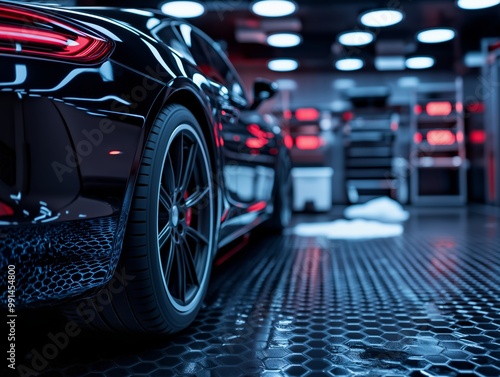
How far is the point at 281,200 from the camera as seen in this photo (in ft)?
13.4

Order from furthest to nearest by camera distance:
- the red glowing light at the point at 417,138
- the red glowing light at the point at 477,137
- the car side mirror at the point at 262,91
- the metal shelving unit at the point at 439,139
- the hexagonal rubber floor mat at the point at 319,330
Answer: the red glowing light at the point at 417,138
the metal shelving unit at the point at 439,139
the red glowing light at the point at 477,137
the car side mirror at the point at 262,91
the hexagonal rubber floor mat at the point at 319,330

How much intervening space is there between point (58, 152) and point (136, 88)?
27 centimetres

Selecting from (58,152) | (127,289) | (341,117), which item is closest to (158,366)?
(127,289)

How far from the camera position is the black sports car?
3.19 ft

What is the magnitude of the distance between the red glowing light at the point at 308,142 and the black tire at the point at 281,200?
4.94 m

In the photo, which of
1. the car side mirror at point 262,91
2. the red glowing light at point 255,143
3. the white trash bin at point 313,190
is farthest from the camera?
the white trash bin at point 313,190

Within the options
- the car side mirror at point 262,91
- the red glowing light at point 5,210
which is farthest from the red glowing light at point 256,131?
the red glowing light at point 5,210

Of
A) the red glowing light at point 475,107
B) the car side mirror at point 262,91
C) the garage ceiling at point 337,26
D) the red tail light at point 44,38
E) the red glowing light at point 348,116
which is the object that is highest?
the garage ceiling at point 337,26

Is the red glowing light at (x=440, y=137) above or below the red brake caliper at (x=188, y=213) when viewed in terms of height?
above

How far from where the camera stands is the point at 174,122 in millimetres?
1363

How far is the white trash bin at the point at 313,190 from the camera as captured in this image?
721 centimetres

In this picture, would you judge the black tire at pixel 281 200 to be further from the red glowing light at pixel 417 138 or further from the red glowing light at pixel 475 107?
the red glowing light at pixel 475 107

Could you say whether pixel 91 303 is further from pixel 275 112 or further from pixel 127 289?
pixel 275 112

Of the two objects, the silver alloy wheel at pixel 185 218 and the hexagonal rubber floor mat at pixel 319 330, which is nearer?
the hexagonal rubber floor mat at pixel 319 330
